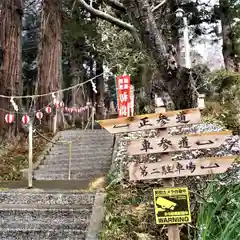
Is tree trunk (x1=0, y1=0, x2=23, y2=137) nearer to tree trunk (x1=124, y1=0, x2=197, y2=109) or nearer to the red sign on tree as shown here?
the red sign on tree

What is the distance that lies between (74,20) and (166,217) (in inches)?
466

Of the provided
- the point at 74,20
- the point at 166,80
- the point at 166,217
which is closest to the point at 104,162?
the point at 166,80

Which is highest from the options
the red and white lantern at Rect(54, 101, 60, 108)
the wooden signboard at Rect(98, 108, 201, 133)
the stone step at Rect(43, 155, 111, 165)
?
the red and white lantern at Rect(54, 101, 60, 108)

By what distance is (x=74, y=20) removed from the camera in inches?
560

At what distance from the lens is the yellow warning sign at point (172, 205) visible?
3.53m

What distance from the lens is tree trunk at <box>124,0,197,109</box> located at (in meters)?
4.48

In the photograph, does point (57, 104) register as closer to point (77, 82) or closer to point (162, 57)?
point (162, 57)

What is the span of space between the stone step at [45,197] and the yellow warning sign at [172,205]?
5.65 ft

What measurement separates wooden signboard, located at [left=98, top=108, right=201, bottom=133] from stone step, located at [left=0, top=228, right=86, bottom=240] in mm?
1390

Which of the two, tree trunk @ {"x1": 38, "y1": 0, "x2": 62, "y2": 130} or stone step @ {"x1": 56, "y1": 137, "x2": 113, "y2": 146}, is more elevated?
tree trunk @ {"x1": 38, "y1": 0, "x2": 62, "y2": 130}

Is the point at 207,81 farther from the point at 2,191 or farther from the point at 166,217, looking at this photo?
the point at 166,217

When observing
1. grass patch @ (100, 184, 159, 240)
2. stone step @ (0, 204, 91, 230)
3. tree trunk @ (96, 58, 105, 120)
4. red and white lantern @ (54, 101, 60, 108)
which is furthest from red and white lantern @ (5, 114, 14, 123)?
tree trunk @ (96, 58, 105, 120)

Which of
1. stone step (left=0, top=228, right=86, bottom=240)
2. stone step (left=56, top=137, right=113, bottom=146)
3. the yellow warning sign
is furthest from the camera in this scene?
stone step (left=56, top=137, right=113, bottom=146)

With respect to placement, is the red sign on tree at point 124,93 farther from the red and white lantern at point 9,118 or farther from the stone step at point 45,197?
the stone step at point 45,197
